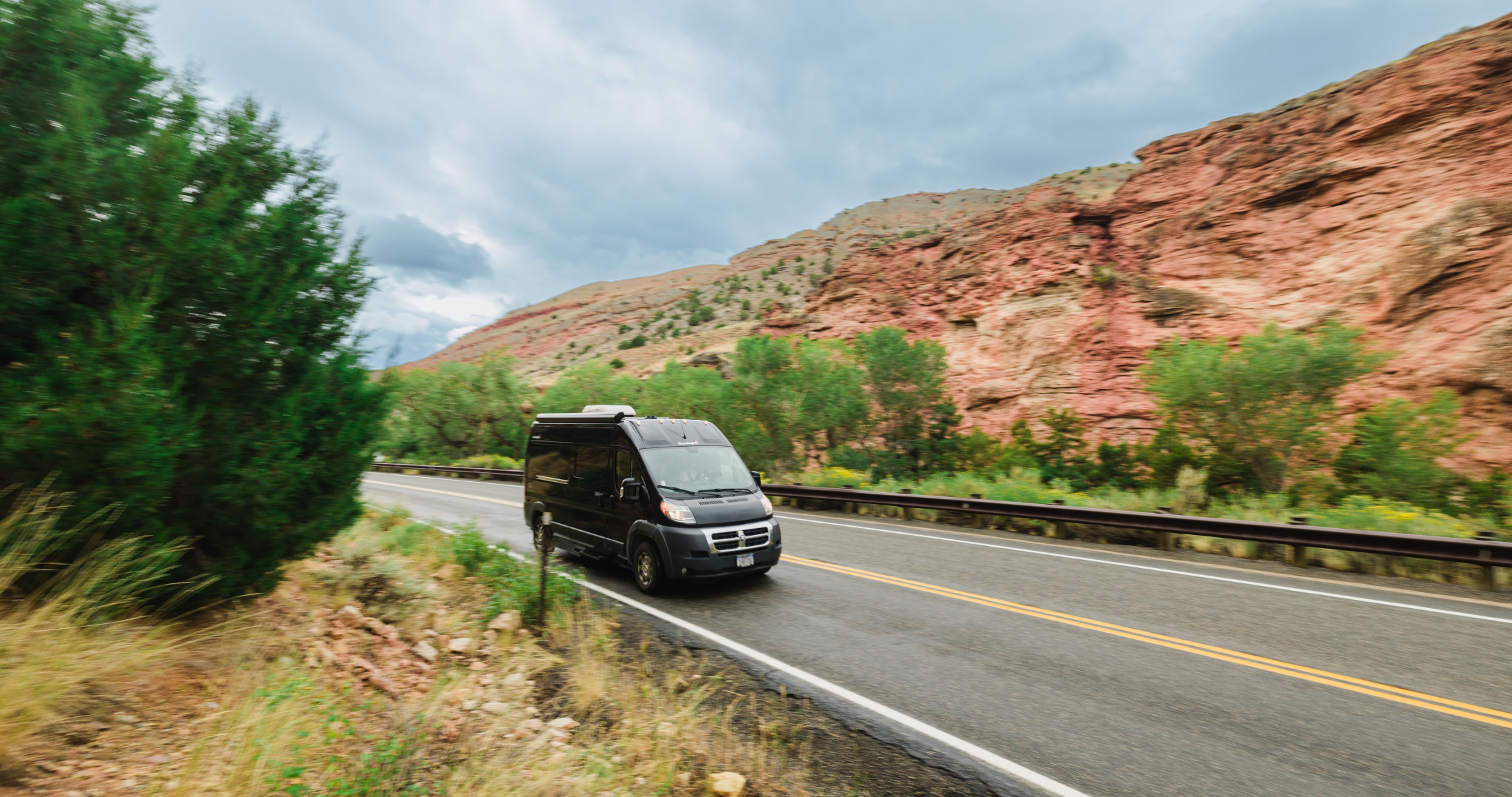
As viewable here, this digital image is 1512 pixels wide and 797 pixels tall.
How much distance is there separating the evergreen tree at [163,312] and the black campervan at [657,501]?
2.40 meters

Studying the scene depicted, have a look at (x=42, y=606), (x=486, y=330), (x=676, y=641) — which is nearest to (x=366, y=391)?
(x=42, y=606)

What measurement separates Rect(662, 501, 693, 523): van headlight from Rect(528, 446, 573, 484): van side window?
2752 millimetres

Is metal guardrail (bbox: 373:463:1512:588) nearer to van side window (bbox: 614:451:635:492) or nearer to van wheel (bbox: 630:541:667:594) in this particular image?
van side window (bbox: 614:451:635:492)

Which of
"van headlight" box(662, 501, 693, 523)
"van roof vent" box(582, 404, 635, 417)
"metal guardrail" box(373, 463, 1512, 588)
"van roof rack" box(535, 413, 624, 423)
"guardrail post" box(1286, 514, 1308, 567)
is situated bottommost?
"guardrail post" box(1286, 514, 1308, 567)

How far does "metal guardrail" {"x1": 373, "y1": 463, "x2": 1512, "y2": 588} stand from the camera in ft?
24.2

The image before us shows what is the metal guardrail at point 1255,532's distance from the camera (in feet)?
24.2

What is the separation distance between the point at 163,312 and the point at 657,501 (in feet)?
15.4

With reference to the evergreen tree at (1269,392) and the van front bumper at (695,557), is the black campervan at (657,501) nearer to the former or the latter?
the van front bumper at (695,557)

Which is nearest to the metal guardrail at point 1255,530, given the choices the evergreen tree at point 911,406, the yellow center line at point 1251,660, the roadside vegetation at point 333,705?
the yellow center line at point 1251,660

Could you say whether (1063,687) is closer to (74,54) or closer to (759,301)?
(74,54)

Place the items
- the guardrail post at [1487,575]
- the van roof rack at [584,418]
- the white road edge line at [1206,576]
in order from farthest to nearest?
the van roof rack at [584,418] → the guardrail post at [1487,575] → the white road edge line at [1206,576]

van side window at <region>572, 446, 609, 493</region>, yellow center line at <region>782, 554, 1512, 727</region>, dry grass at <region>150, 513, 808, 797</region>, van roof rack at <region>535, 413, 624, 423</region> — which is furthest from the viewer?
van roof rack at <region>535, 413, 624, 423</region>

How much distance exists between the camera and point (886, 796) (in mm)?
3281

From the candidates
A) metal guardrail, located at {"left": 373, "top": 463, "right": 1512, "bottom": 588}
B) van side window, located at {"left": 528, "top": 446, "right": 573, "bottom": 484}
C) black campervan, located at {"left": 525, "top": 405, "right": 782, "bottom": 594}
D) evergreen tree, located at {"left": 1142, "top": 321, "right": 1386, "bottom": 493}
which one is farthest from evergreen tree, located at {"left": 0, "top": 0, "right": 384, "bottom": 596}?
evergreen tree, located at {"left": 1142, "top": 321, "right": 1386, "bottom": 493}
